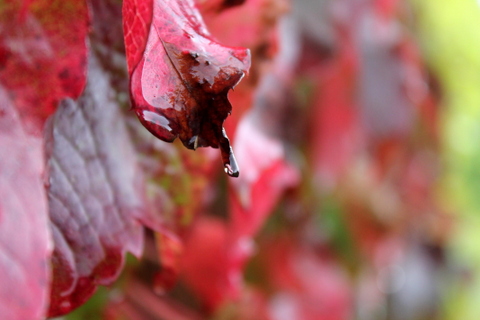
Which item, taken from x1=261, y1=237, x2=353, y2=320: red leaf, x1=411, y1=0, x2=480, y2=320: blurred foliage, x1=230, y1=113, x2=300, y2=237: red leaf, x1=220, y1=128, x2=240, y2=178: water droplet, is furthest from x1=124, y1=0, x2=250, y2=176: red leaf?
x1=411, y1=0, x2=480, y2=320: blurred foliage

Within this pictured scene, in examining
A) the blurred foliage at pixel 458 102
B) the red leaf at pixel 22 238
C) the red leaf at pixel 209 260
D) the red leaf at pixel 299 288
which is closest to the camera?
the red leaf at pixel 22 238

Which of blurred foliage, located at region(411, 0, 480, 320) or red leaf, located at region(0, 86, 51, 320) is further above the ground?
red leaf, located at region(0, 86, 51, 320)

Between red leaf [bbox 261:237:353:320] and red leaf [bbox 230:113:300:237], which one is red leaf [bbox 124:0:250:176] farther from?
red leaf [bbox 261:237:353:320]

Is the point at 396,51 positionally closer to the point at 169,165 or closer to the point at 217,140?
the point at 169,165

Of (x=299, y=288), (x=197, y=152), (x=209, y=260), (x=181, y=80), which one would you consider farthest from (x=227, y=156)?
(x=299, y=288)

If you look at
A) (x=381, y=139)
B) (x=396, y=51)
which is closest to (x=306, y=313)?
(x=381, y=139)

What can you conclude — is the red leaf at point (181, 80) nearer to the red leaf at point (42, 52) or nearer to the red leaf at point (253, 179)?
the red leaf at point (42, 52)

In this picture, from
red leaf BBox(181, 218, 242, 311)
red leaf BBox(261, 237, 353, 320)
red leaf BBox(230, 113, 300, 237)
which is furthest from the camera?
red leaf BBox(261, 237, 353, 320)

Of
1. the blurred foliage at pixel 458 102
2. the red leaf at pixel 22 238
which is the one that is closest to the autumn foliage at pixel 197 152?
the red leaf at pixel 22 238
